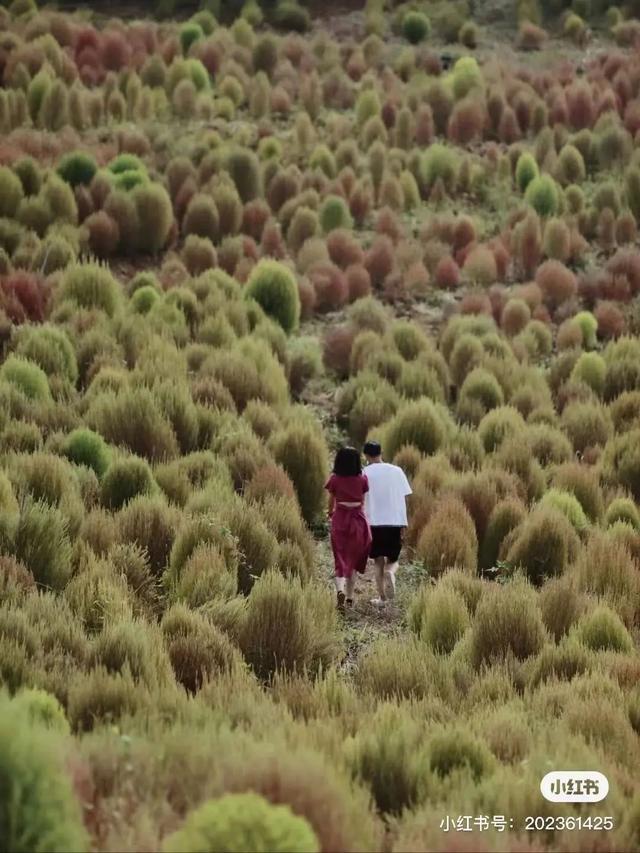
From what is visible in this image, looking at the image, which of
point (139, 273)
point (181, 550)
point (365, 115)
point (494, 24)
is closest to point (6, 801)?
point (181, 550)

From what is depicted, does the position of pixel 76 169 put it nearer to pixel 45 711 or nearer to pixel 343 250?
pixel 343 250

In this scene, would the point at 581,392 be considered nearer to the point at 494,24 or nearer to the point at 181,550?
the point at 181,550

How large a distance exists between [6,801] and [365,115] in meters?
16.0

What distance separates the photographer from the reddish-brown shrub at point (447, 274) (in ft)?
44.1

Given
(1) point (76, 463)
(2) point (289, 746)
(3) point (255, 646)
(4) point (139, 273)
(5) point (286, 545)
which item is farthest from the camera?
(4) point (139, 273)

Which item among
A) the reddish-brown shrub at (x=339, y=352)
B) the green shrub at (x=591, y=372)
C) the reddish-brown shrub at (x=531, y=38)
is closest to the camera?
the green shrub at (x=591, y=372)

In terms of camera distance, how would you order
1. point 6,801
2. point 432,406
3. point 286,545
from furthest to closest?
point 432,406
point 286,545
point 6,801

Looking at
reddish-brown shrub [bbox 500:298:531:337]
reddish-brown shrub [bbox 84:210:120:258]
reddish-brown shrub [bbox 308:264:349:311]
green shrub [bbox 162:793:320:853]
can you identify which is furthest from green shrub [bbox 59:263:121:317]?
green shrub [bbox 162:793:320:853]

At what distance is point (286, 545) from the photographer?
7000mm

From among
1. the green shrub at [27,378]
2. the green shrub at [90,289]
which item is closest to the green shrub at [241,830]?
the green shrub at [27,378]

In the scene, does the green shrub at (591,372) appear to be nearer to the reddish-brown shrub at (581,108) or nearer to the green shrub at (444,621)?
the green shrub at (444,621)

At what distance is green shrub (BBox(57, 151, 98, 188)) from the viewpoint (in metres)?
13.5

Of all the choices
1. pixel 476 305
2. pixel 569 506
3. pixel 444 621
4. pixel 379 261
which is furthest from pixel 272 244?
pixel 444 621

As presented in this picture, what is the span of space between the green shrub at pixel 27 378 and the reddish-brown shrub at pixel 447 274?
600 cm
